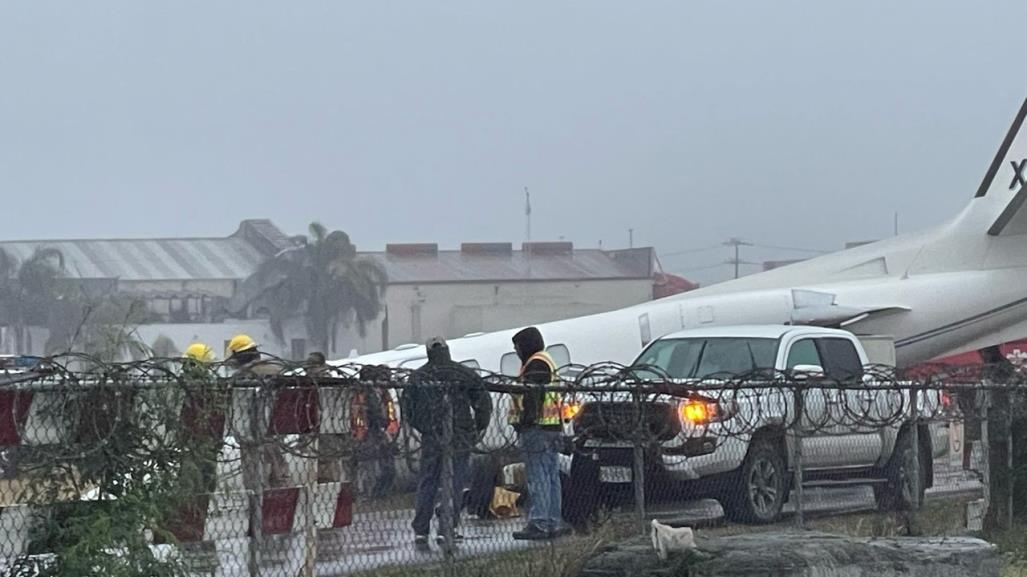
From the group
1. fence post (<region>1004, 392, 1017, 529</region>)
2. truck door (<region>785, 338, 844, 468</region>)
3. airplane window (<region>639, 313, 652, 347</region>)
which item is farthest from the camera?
airplane window (<region>639, 313, 652, 347</region>)

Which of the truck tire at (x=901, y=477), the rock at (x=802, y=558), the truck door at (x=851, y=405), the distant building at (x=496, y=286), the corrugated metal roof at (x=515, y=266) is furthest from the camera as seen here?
the corrugated metal roof at (x=515, y=266)

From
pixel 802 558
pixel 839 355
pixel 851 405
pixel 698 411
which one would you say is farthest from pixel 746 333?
pixel 802 558

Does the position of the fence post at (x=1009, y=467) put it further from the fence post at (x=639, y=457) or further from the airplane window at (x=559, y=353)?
the airplane window at (x=559, y=353)

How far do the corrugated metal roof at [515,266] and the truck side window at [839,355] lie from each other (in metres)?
40.6

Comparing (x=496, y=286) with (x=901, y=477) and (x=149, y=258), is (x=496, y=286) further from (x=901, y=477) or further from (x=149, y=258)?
(x=901, y=477)

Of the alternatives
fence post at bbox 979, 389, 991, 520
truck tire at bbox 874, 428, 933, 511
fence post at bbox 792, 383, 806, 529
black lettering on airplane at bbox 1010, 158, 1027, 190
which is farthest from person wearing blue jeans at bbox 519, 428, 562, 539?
black lettering on airplane at bbox 1010, 158, 1027, 190

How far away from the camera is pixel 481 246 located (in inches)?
2516

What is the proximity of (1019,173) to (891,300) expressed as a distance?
19.3 ft

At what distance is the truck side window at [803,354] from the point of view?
15859 millimetres

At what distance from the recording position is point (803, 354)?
16078 mm

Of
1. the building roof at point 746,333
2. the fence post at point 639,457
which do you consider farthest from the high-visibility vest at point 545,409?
the building roof at point 746,333

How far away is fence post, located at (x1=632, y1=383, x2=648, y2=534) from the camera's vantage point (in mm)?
9930

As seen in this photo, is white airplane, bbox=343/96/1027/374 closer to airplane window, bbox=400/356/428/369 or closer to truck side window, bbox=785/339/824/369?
airplane window, bbox=400/356/428/369

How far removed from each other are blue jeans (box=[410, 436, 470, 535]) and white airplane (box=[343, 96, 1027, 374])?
36.7 ft
